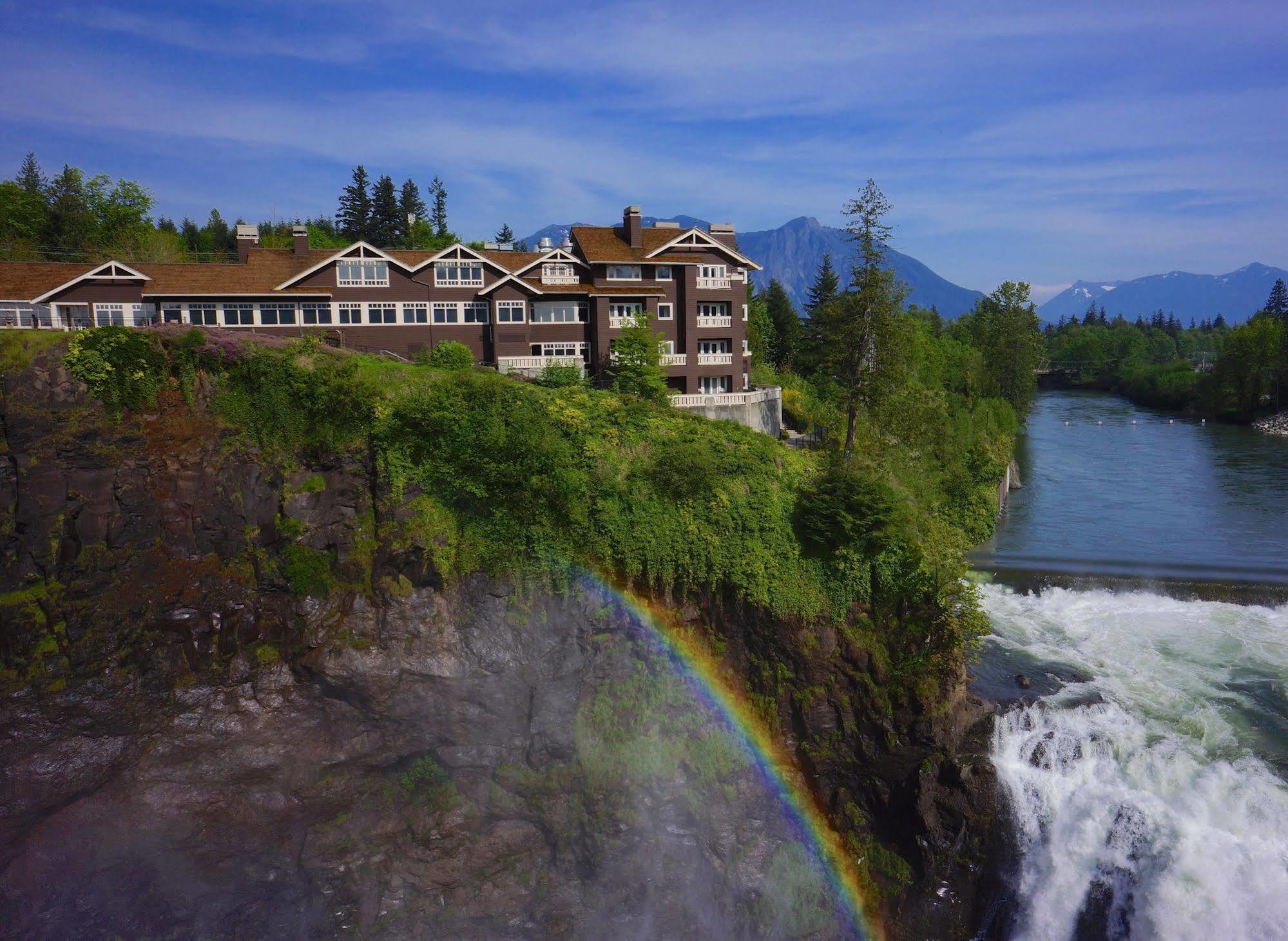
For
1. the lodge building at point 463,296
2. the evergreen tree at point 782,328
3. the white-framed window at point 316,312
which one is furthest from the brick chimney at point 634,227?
the evergreen tree at point 782,328

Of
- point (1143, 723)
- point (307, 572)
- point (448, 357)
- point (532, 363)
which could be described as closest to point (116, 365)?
point (307, 572)

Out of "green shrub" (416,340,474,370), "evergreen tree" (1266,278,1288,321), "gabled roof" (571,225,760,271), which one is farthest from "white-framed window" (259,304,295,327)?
"evergreen tree" (1266,278,1288,321)

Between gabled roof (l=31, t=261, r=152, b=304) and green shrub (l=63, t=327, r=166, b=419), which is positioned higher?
gabled roof (l=31, t=261, r=152, b=304)

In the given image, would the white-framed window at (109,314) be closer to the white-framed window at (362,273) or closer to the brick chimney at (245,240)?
the brick chimney at (245,240)

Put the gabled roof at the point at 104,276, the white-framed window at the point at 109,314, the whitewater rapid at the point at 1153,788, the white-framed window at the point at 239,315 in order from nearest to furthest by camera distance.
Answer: the whitewater rapid at the point at 1153,788 < the gabled roof at the point at 104,276 < the white-framed window at the point at 109,314 < the white-framed window at the point at 239,315

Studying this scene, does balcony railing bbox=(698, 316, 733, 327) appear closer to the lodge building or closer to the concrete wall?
the lodge building

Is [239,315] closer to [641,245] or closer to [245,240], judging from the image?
[245,240]
